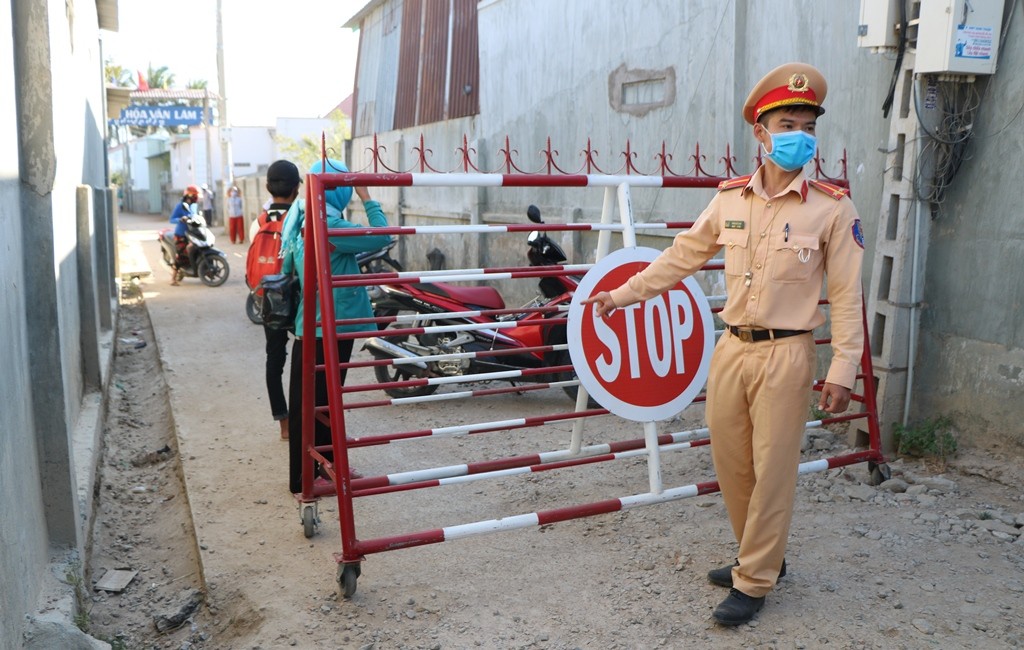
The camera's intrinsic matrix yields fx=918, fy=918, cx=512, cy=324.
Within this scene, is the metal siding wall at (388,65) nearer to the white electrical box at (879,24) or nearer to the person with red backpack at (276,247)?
the person with red backpack at (276,247)

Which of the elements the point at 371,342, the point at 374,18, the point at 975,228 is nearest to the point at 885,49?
the point at 975,228

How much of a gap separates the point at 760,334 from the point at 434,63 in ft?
37.3

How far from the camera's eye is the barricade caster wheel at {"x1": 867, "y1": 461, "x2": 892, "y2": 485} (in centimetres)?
461

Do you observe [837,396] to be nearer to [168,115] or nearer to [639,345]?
[639,345]

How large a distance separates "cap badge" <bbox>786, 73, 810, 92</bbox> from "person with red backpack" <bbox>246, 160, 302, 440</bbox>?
2758 mm

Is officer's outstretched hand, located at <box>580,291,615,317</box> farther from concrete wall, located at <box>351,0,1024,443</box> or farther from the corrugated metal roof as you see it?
the corrugated metal roof

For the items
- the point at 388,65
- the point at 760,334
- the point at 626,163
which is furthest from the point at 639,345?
the point at 388,65

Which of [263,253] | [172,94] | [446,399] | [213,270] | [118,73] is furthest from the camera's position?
[118,73]

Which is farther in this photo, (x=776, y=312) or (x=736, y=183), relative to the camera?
(x=736, y=183)

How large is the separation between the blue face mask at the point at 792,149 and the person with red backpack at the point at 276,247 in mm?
2688

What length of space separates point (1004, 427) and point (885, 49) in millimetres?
2085

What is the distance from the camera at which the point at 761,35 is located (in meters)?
6.43

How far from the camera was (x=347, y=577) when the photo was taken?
11.5 ft

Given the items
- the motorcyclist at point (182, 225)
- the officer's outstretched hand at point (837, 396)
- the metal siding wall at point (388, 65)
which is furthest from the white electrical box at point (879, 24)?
the metal siding wall at point (388, 65)
